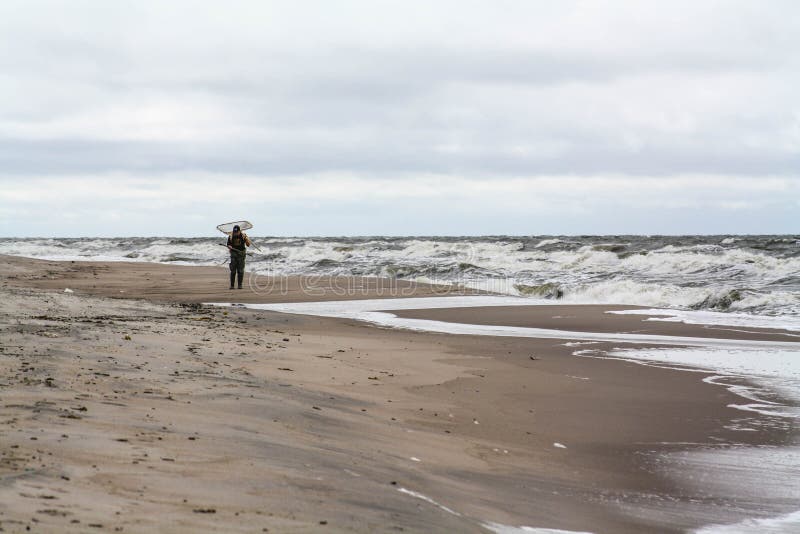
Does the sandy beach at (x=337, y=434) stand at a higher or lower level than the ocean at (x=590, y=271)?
lower

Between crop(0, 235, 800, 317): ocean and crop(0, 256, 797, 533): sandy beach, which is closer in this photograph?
crop(0, 256, 797, 533): sandy beach

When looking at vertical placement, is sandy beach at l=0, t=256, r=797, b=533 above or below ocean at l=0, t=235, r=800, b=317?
below

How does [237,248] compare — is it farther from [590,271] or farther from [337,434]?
[337,434]

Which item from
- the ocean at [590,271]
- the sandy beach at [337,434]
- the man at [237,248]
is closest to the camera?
the sandy beach at [337,434]

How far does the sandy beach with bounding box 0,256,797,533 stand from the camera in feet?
12.8

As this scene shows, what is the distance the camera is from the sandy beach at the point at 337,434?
154 inches

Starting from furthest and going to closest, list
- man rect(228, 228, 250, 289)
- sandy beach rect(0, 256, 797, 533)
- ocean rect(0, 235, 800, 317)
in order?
man rect(228, 228, 250, 289) → ocean rect(0, 235, 800, 317) → sandy beach rect(0, 256, 797, 533)

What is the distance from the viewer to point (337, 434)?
5961 millimetres

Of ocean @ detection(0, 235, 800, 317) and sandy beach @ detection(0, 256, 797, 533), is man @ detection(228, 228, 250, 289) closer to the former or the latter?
ocean @ detection(0, 235, 800, 317)

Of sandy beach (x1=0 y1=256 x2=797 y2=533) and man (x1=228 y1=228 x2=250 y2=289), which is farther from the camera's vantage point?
man (x1=228 y1=228 x2=250 y2=289)

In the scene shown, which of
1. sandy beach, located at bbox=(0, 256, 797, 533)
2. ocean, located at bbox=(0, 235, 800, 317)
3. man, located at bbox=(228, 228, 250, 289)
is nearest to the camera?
sandy beach, located at bbox=(0, 256, 797, 533)

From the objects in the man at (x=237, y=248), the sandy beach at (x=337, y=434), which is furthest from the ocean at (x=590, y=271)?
the sandy beach at (x=337, y=434)

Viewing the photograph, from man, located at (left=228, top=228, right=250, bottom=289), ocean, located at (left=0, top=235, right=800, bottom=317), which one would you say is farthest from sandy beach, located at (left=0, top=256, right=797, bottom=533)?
man, located at (left=228, top=228, right=250, bottom=289)

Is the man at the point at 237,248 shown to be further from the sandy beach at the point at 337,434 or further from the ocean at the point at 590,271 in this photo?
the sandy beach at the point at 337,434
